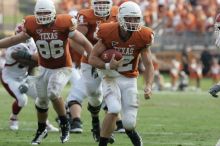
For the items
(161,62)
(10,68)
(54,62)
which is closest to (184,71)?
(161,62)

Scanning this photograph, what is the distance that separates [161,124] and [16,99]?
2194mm

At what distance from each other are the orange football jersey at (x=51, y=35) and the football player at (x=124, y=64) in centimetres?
87

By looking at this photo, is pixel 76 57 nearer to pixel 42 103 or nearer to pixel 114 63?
pixel 42 103

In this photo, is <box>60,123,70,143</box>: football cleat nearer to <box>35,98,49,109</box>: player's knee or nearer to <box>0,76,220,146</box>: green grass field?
<box>0,76,220,146</box>: green grass field

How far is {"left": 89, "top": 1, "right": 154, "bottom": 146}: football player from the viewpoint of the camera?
7.41 meters

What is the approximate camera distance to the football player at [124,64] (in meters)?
7.41

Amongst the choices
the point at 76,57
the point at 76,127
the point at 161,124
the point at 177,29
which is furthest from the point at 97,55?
the point at 177,29

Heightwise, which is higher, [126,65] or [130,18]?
[130,18]

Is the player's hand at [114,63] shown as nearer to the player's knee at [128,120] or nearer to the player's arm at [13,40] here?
the player's knee at [128,120]

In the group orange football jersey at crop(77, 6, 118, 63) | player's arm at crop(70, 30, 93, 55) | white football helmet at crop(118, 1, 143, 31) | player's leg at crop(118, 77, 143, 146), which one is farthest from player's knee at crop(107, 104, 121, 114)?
orange football jersey at crop(77, 6, 118, 63)

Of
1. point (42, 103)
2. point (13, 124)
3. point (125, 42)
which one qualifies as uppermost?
point (125, 42)

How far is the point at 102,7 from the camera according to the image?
8984 millimetres

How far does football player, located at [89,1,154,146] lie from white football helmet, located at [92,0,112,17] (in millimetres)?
1385

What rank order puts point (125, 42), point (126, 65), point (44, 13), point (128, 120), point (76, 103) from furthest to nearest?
point (76, 103) → point (44, 13) → point (126, 65) → point (125, 42) → point (128, 120)
